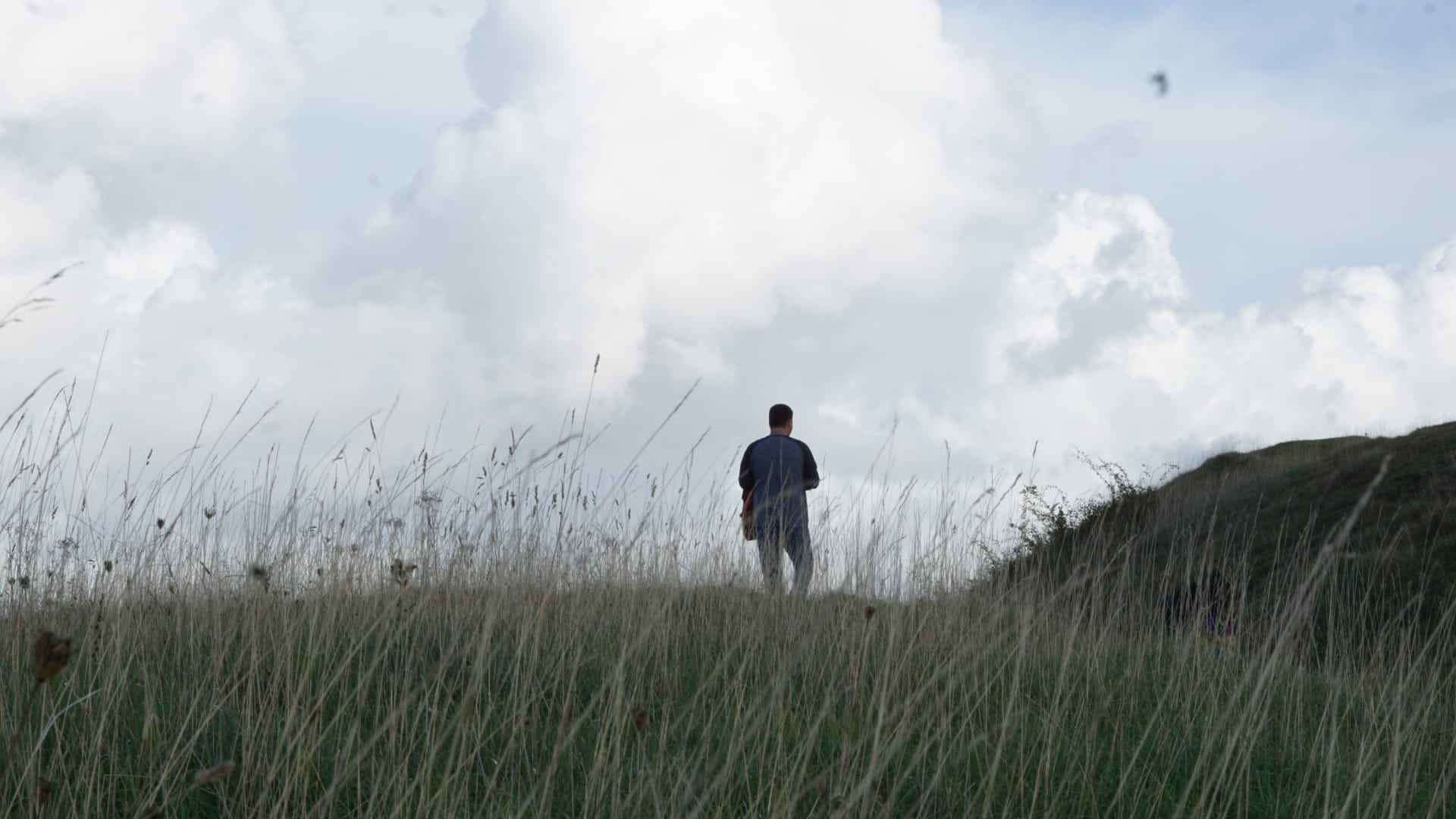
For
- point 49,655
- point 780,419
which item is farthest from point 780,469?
point 49,655

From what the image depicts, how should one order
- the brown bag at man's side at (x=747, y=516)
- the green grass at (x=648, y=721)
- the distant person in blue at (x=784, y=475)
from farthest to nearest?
the distant person in blue at (x=784, y=475), the brown bag at man's side at (x=747, y=516), the green grass at (x=648, y=721)

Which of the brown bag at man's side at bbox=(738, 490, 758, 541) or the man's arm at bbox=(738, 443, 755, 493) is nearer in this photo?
the brown bag at man's side at bbox=(738, 490, 758, 541)

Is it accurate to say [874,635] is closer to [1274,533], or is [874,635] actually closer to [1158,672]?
[1158,672]

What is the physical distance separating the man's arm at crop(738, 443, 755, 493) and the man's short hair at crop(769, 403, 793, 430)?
0.84 feet

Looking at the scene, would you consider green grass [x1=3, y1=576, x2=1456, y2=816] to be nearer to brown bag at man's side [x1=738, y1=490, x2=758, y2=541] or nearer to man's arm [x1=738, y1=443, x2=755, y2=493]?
brown bag at man's side [x1=738, y1=490, x2=758, y2=541]

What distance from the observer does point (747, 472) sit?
8375mm

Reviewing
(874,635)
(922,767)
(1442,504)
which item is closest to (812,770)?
(922,767)

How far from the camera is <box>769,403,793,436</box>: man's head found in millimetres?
8336

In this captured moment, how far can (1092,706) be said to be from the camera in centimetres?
468

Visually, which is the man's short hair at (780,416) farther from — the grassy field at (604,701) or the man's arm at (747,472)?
the grassy field at (604,701)

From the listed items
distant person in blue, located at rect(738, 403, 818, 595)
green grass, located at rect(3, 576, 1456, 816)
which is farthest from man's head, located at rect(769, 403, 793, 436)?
green grass, located at rect(3, 576, 1456, 816)

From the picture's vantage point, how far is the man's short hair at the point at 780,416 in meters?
8.34

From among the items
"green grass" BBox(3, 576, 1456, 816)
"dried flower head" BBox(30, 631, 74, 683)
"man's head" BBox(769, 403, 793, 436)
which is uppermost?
"man's head" BBox(769, 403, 793, 436)

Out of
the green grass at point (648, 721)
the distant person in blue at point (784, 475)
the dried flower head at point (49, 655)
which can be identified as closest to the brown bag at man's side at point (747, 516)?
the distant person in blue at point (784, 475)
